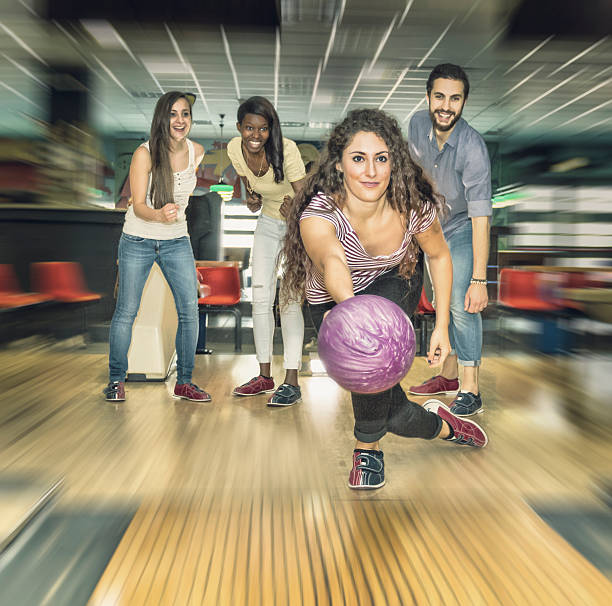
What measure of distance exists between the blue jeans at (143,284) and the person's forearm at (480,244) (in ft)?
4.04

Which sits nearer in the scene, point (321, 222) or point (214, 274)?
point (321, 222)

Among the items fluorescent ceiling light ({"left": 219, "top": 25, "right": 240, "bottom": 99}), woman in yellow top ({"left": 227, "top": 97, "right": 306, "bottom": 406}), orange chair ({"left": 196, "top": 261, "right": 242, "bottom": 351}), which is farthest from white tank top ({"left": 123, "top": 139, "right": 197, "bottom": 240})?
fluorescent ceiling light ({"left": 219, "top": 25, "right": 240, "bottom": 99})

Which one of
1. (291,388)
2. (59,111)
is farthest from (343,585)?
(59,111)

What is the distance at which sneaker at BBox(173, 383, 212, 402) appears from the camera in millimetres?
2922

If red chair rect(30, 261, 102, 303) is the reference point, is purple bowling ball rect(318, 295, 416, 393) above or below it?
above

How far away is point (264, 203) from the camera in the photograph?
295 cm

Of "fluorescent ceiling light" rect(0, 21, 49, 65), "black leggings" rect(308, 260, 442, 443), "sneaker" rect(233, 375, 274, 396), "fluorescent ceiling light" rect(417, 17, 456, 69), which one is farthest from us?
"fluorescent ceiling light" rect(0, 21, 49, 65)

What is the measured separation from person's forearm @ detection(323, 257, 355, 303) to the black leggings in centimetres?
29

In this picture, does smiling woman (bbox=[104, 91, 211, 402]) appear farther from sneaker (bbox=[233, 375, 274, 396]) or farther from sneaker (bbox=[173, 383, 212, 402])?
sneaker (bbox=[233, 375, 274, 396])

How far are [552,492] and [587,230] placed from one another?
11052 mm

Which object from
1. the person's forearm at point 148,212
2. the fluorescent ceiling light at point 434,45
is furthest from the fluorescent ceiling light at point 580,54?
the person's forearm at point 148,212

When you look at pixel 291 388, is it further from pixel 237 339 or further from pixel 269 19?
pixel 269 19

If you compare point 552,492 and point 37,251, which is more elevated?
point 37,251

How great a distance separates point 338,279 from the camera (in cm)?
159
